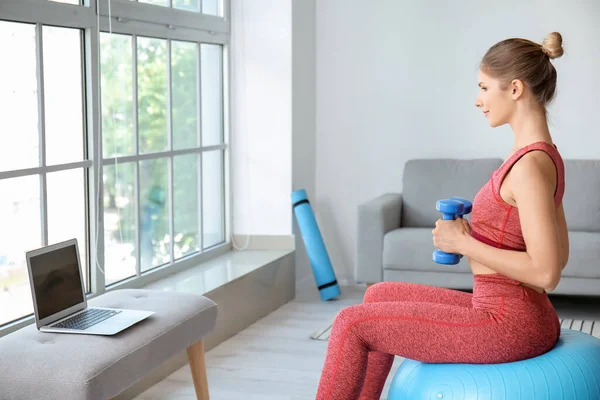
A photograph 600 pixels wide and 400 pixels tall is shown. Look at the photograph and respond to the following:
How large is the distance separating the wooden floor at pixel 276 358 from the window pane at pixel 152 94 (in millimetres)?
1061

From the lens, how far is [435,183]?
503 centimetres

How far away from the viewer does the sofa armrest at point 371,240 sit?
15.3 feet

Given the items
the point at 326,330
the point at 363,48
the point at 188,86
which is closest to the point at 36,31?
the point at 188,86

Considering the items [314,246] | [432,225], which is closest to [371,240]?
[314,246]

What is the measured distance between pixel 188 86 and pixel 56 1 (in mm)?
1271

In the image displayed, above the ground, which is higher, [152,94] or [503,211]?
[152,94]

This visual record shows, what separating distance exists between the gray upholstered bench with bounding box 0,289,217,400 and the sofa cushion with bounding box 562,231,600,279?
89.3 inches

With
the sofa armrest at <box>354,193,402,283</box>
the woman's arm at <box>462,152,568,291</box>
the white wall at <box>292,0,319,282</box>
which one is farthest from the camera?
the white wall at <box>292,0,319,282</box>

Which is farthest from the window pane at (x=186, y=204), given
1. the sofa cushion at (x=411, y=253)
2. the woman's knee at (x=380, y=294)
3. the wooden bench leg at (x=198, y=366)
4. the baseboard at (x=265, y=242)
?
the woman's knee at (x=380, y=294)

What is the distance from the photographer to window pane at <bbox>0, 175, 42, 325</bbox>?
2988 mm

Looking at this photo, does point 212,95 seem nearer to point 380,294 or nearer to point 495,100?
point 380,294

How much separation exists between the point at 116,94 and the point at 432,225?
215 centimetres

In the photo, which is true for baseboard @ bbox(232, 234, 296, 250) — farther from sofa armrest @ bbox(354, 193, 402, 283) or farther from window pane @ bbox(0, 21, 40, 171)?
window pane @ bbox(0, 21, 40, 171)

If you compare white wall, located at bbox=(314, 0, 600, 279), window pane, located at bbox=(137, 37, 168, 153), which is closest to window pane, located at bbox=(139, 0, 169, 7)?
window pane, located at bbox=(137, 37, 168, 153)
